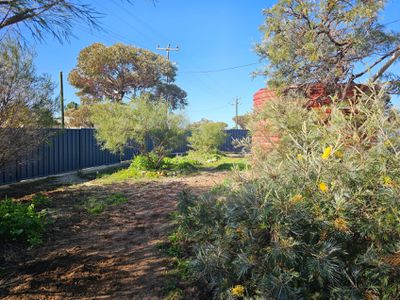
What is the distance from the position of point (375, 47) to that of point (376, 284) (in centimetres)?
442

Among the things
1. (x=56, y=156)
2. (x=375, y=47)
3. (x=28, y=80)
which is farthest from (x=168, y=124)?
(x=375, y=47)

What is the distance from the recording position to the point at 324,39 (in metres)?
4.92

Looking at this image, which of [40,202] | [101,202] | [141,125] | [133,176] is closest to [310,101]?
[101,202]

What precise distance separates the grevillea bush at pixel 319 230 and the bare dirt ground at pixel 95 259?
3.32ft

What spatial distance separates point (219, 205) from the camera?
8.39 feet

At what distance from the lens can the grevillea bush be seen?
1870mm

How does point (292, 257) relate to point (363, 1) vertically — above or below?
below

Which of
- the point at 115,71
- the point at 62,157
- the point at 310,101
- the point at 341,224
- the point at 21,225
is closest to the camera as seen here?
the point at 341,224

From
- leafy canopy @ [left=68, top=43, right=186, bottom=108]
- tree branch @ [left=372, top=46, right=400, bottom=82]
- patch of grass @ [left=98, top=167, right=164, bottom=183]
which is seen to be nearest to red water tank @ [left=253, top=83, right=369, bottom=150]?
tree branch @ [left=372, top=46, right=400, bottom=82]

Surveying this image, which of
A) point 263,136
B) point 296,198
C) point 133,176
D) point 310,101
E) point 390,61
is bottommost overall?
point 133,176

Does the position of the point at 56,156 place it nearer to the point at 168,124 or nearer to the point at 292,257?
the point at 168,124

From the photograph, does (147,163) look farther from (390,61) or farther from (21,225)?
(390,61)

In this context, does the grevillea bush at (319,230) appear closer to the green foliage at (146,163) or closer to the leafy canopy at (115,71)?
the green foliage at (146,163)

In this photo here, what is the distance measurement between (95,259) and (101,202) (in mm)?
2632
